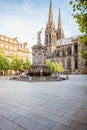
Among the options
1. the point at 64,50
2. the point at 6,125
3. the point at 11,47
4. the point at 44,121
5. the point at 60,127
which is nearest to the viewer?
the point at 60,127

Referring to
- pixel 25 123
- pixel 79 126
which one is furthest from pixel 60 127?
pixel 25 123

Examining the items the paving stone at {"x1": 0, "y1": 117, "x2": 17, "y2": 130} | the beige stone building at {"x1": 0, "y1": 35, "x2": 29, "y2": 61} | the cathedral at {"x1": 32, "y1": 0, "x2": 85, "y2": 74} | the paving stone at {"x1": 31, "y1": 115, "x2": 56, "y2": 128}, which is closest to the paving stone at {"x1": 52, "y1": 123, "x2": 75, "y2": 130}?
the paving stone at {"x1": 31, "y1": 115, "x2": 56, "y2": 128}

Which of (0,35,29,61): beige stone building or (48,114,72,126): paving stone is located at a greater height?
(0,35,29,61): beige stone building

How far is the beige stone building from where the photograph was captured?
4447 centimetres

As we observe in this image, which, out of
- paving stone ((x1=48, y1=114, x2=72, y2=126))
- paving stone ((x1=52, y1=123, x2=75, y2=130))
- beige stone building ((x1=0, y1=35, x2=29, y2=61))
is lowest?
paving stone ((x1=48, y1=114, x2=72, y2=126))

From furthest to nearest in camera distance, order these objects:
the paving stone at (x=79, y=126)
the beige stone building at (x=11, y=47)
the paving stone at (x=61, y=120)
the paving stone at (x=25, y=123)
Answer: the beige stone building at (x=11, y=47) < the paving stone at (x=61, y=120) < the paving stone at (x=25, y=123) < the paving stone at (x=79, y=126)

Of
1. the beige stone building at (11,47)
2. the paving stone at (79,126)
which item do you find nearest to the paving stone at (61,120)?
the paving stone at (79,126)

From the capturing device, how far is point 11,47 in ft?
157

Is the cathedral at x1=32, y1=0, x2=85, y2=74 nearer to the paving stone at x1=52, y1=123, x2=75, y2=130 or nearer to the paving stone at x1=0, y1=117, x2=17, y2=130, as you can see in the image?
the paving stone at x1=0, y1=117, x2=17, y2=130

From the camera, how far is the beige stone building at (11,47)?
44.5 m

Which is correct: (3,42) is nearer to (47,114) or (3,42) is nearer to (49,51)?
(49,51)

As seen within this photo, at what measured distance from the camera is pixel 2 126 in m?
3.17

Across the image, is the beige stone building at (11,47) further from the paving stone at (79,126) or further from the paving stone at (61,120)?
the paving stone at (79,126)

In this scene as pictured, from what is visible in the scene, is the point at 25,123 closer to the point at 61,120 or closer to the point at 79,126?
the point at 61,120
